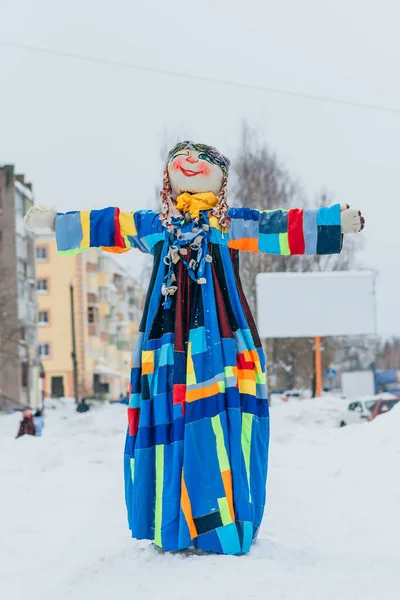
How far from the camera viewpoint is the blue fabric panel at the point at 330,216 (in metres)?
4.57

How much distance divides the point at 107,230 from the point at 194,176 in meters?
0.57

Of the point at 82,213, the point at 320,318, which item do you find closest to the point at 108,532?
the point at 82,213

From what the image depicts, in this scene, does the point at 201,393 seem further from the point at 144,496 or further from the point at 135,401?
the point at 144,496

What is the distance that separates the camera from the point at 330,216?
15.1 ft

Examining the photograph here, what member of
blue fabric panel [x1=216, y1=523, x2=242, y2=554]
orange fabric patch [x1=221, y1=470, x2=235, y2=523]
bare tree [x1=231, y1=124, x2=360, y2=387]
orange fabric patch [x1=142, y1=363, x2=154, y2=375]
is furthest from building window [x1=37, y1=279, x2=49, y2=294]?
blue fabric panel [x1=216, y1=523, x2=242, y2=554]

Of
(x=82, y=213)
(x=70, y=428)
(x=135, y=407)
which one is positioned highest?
(x=82, y=213)

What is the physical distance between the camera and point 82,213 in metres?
4.72

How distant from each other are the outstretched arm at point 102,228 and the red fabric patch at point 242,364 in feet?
2.62

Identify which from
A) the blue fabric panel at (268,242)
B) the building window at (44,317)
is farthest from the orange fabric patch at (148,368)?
the building window at (44,317)

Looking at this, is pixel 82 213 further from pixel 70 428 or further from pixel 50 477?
pixel 70 428

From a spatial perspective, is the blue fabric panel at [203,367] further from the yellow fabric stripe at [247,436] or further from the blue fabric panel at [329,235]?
the blue fabric panel at [329,235]

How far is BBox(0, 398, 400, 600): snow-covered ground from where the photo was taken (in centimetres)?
324

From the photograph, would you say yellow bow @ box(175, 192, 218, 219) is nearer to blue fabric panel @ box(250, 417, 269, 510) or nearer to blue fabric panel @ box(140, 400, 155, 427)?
blue fabric panel @ box(140, 400, 155, 427)

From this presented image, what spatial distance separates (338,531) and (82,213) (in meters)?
2.40
